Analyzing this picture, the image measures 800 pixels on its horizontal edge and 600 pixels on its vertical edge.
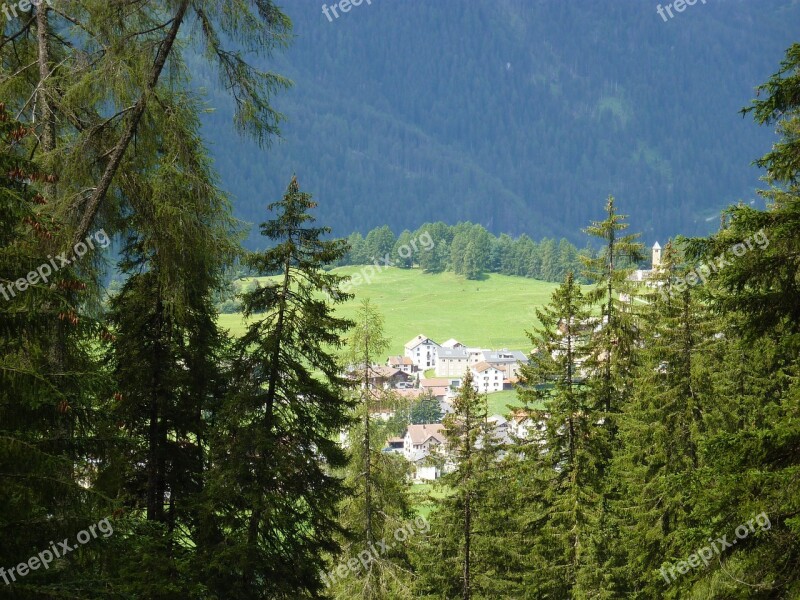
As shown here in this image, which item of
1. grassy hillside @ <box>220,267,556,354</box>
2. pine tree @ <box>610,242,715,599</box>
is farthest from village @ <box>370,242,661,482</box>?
pine tree @ <box>610,242,715,599</box>

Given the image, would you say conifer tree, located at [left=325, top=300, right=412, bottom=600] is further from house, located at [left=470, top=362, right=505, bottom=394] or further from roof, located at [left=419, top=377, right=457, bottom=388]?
roof, located at [left=419, top=377, right=457, bottom=388]

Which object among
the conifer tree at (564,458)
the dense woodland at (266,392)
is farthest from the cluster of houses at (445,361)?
the conifer tree at (564,458)

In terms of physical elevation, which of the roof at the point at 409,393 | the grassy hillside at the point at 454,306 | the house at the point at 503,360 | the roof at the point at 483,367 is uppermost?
the grassy hillside at the point at 454,306

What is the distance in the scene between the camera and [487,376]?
117 metres

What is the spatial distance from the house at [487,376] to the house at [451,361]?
538 inches

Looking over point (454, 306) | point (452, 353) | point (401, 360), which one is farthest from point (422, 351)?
point (454, 306)

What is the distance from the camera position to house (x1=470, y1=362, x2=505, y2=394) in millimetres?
115625

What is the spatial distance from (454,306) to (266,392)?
5897 inches

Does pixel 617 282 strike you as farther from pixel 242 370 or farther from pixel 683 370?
pixel 242 370

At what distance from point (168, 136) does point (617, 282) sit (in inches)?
769

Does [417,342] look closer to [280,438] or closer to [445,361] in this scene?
[445,361]

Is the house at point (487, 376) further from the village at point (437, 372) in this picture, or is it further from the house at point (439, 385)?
the house at point (439, 385)

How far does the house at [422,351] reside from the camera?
443 ft

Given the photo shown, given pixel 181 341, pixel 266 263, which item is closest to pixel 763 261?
pixel 266 263
